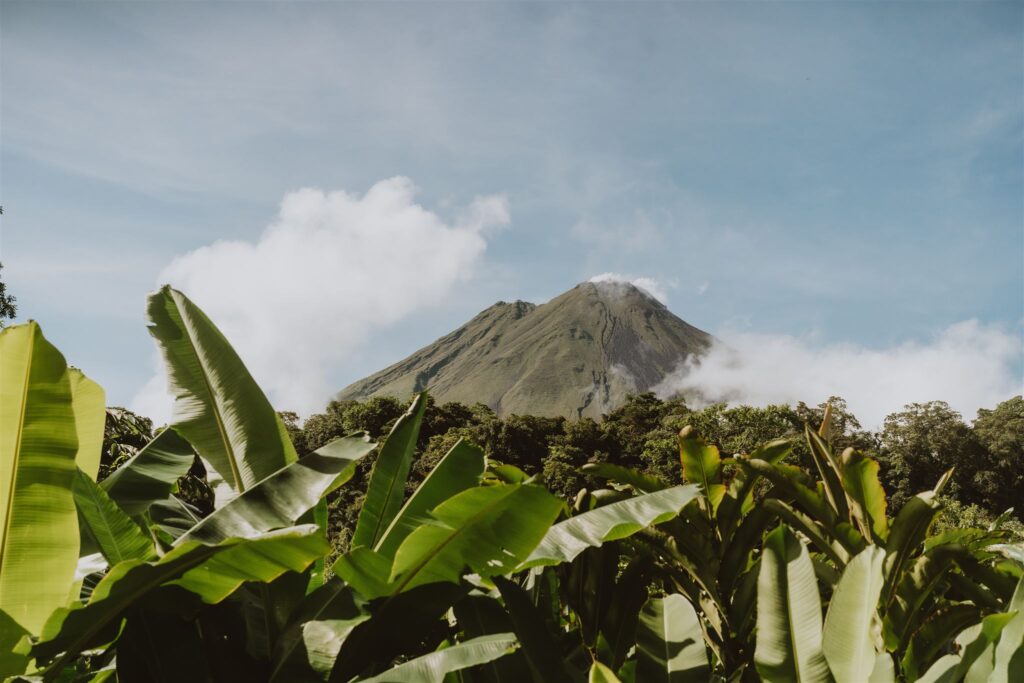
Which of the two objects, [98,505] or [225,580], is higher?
[98,505]

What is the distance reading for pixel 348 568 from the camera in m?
1.46

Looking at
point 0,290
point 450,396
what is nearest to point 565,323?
point 450,396

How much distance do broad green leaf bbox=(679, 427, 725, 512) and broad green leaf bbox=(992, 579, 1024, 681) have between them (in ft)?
3.32

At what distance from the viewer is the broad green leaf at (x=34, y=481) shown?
1.46 m

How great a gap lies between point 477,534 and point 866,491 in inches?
61.8

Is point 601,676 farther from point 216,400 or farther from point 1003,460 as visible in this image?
point 1003,460

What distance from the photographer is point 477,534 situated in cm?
150

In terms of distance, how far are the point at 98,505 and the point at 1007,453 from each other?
49.1 m

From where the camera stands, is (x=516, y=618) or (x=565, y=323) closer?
(x=516, y=618)

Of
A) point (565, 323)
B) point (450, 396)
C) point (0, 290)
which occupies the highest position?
point (565, 323)

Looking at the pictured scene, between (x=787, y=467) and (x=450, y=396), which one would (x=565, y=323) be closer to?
(x=450, y=396)

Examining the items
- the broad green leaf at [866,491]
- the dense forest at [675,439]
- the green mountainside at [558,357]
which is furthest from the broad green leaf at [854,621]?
the green mountainside at [558,357]

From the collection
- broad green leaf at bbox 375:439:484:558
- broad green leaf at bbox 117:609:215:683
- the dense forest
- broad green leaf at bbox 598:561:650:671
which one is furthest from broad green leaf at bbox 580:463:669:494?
the dense forest

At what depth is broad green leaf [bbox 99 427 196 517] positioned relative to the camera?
199 centimetres
